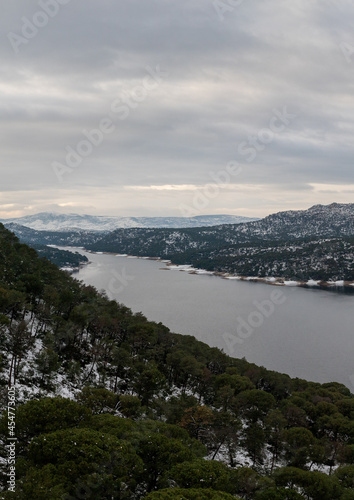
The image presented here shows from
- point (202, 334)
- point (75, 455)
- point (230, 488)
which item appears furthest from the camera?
point (202, 334)

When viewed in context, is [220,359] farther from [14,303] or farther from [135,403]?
[14,303]

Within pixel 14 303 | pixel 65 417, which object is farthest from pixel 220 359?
pixel 65 417
